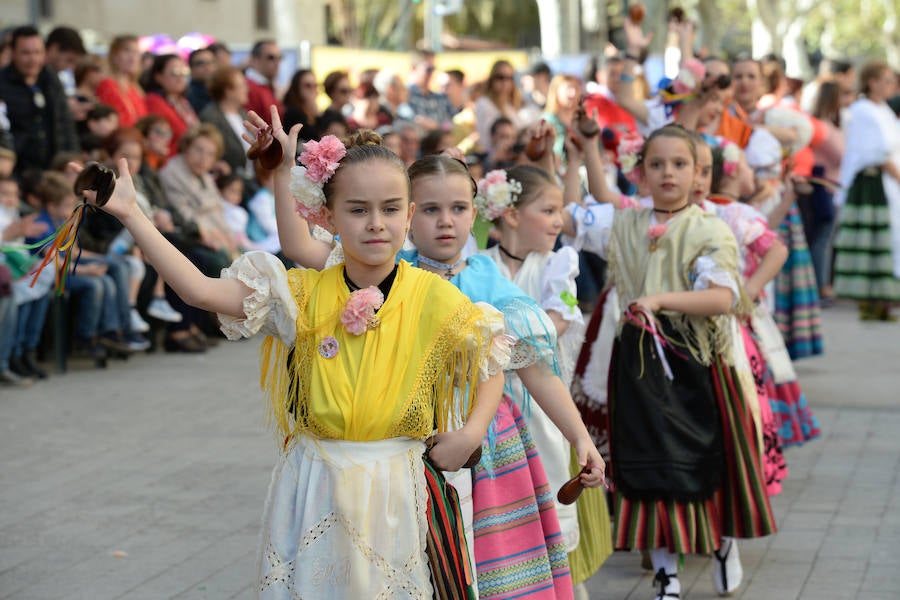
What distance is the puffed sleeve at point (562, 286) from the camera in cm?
452

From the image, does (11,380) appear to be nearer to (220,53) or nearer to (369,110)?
(220,53)

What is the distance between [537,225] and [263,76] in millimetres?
8881

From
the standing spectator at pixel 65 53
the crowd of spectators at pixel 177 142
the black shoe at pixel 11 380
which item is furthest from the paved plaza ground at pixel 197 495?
the standing spectator at pixel 65 53

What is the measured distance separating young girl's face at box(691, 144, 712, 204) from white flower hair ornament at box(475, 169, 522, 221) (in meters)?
0.89

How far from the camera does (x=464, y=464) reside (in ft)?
11.3

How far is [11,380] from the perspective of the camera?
9156mm

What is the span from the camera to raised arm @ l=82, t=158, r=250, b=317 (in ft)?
9.98

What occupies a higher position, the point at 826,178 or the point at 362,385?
the point at 362,385

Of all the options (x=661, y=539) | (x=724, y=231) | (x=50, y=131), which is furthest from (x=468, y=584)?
(x=50, y=131)

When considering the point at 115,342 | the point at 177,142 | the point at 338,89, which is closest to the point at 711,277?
the point at 115,342

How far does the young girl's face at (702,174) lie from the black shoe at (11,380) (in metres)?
5.31

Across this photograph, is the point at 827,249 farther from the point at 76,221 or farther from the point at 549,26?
the point at 549,26

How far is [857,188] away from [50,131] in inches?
271

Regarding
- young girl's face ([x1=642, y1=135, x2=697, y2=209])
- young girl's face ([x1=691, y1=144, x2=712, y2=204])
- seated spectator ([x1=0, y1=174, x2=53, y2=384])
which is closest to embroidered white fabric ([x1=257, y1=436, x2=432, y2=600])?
young girl's face ([x1=642, y1=135, x2=697, y2=209])
